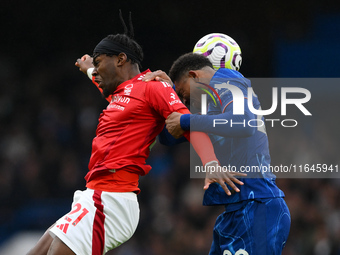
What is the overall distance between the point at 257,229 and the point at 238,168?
442mm

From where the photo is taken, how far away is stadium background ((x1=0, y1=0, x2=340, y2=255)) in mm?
9477

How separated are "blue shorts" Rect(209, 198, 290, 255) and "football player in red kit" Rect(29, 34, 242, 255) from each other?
0.52 m

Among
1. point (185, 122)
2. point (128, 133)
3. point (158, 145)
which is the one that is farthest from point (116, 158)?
point (158, 145)

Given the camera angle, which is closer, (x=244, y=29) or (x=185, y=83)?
(x=185, y=83)

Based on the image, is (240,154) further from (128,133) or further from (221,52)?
(221,52)

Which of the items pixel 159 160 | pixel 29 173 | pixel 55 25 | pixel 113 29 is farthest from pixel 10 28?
pixel 159 160

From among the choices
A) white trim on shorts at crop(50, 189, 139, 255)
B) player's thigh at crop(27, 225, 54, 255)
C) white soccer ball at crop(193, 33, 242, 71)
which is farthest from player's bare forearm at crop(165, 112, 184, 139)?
player's thigh at crop(27, 225, 54, 255)

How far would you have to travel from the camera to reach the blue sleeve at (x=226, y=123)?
3.76m

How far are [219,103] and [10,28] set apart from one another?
824 centimetres

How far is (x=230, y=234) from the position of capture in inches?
159

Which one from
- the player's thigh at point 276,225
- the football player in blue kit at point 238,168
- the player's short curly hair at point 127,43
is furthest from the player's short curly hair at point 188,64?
the player's thigh at point 276,225

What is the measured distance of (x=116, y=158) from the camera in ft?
13.3

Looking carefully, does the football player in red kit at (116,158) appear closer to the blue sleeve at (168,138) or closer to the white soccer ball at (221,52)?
the blue sleeve at (168,138)

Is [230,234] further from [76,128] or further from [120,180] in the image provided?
[76,128]
